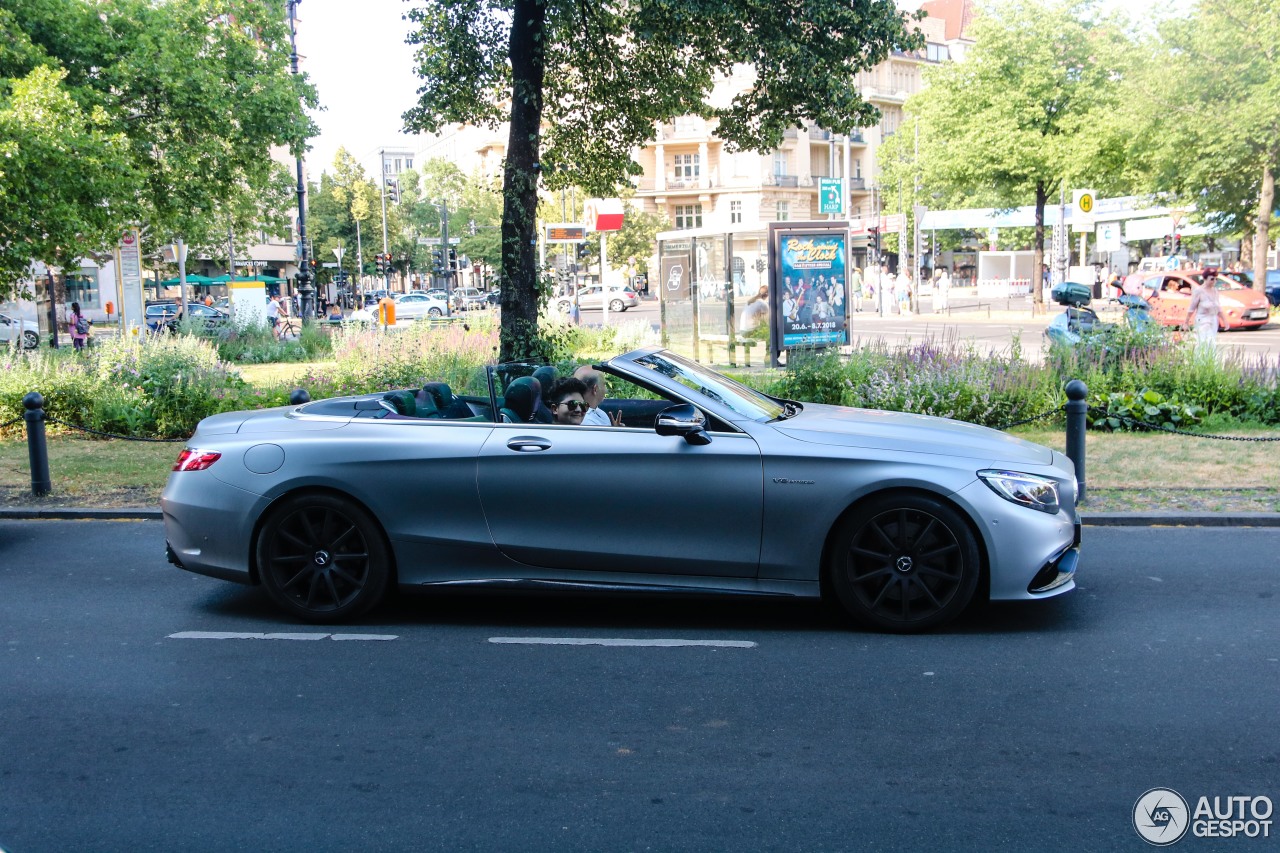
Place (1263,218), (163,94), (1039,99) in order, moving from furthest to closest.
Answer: (1039,99) → (1263,218) → (163,94)

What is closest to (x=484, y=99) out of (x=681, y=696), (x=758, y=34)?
(x=758, y=34)

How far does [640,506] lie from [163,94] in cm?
2173

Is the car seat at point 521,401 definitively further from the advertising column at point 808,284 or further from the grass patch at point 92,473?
the advertising column at point 808,284

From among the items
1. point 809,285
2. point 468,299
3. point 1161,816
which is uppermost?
point 468,299

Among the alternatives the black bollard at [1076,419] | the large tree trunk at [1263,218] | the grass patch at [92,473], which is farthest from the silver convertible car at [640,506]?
the large tree trunk at [1263,218]

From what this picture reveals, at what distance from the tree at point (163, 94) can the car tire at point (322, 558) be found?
1211 cm

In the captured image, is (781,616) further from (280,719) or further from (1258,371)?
(1258,371)

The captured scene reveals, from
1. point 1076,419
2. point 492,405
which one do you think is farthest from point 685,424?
point 1076,419

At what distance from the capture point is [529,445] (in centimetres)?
618

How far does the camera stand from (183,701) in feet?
17.0

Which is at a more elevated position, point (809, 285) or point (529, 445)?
point (809, 285)

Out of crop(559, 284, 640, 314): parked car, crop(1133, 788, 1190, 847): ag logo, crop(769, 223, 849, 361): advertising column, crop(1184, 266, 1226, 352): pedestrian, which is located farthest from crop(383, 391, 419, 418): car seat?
crop(559, 284, 640, 314): parked car

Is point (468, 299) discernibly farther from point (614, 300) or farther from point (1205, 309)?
point (1205, 309)

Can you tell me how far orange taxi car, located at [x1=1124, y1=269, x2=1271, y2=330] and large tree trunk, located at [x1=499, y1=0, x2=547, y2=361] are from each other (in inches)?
798
